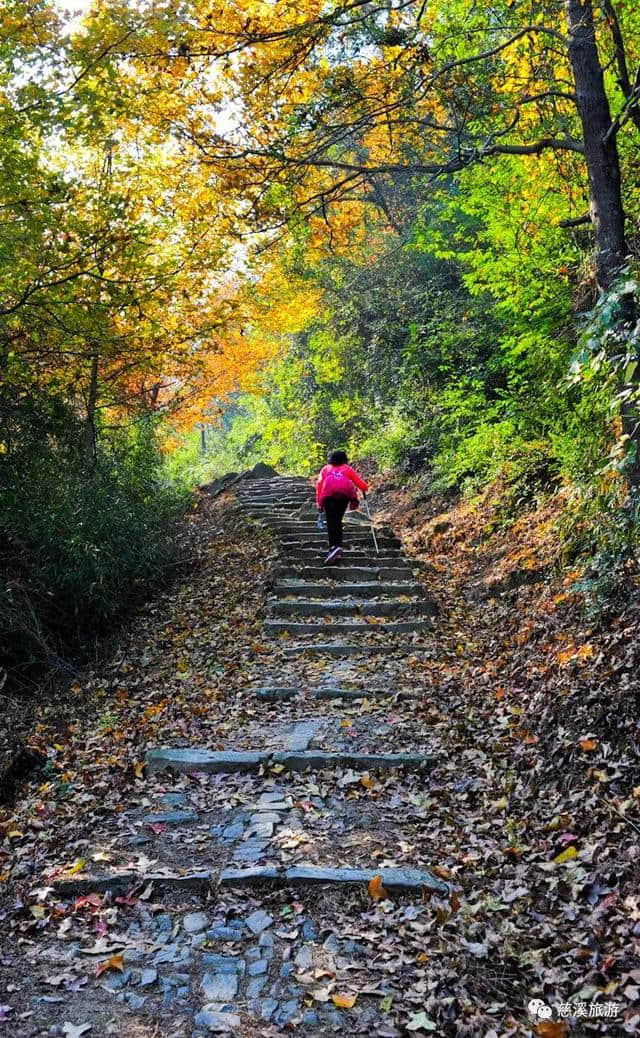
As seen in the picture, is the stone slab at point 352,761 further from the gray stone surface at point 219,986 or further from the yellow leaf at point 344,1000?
the yellow leaf at point 344,1000

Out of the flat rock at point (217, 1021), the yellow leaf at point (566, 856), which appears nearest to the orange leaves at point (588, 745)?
the yellow leaf at point (566, 856)

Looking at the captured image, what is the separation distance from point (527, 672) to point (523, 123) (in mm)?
5933

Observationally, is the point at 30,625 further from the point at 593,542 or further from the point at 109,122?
the point at 593,542

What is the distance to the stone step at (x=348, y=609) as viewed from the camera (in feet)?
29.0

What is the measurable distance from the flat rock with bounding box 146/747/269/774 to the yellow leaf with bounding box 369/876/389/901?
175cm

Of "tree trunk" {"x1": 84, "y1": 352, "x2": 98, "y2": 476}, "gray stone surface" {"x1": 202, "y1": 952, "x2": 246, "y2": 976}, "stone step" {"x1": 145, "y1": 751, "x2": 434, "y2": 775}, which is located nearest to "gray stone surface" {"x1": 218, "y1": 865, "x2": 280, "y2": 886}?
"gray stone surface" {"x1": 202, "y1": 952, "x2": 246, "y2": 976}

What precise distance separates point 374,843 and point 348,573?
5.93 meters

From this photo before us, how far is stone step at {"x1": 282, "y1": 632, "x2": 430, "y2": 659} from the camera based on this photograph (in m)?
7.76

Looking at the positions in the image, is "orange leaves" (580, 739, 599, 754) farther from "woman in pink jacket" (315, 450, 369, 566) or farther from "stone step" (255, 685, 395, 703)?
"woman in pink jacket" (315, 450, 369, 566)

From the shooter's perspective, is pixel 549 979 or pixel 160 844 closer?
pixel 549 979

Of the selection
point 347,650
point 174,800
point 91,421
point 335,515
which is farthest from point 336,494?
point 174,800

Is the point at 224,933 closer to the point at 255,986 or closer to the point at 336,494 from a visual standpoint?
the point at 255,986

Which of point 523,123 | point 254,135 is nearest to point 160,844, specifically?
point 254,135

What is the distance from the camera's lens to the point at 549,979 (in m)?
3.05
